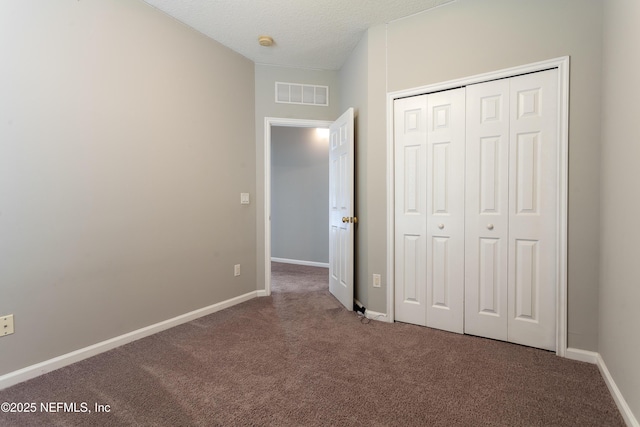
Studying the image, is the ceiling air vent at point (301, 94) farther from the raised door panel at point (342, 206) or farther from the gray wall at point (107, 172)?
the gray wall at point (107, 172)

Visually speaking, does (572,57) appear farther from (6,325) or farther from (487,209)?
(6,325)

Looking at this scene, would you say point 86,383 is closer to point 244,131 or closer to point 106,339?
point 106,339

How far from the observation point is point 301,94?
3658mm

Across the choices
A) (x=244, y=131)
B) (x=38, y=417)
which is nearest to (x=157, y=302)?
(x=38, y=417)

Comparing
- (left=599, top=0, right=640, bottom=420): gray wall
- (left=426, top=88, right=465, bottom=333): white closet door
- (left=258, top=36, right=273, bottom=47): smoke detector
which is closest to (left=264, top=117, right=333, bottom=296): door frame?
(left=258, top=36, right=273, bottom=47): smoke detector

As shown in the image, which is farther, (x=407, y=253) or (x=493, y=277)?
(x=407, y=253)

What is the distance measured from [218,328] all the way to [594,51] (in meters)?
3.31

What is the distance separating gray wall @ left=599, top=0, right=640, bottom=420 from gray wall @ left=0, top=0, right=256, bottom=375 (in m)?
2.95

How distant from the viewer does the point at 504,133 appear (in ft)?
7.55

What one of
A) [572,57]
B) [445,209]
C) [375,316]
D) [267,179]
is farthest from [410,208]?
[267,179]

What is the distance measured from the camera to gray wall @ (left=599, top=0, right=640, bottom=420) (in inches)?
58.4

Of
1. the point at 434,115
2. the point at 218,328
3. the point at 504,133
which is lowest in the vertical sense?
the point at 218,328

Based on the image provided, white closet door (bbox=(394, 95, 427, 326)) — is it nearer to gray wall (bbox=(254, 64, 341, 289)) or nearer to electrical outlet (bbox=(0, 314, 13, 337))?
gray wall (bbox=(254, 64, 341, 289))

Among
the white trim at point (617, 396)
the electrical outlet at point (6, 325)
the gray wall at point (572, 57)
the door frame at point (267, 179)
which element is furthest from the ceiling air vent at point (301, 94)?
the white trim at point (617, 396)
